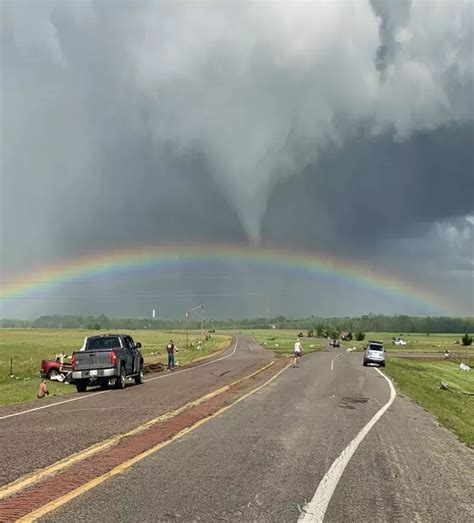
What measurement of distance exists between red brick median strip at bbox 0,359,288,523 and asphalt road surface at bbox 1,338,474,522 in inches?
14.2

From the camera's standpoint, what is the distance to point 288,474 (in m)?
8.01

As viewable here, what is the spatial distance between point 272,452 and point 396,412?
7841mm

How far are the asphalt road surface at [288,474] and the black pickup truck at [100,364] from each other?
7951 mm

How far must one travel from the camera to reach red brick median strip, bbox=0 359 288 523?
248 inches

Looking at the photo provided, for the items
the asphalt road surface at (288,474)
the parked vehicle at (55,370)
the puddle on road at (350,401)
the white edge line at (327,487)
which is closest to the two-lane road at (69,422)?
the asphalt road surface at (288,474)

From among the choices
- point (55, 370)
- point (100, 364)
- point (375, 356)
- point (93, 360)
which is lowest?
point (55, 370)

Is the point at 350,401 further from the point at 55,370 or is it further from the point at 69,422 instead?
the point at 55,370

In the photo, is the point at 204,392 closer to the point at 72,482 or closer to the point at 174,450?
the point at 174,450

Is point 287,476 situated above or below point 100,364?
below

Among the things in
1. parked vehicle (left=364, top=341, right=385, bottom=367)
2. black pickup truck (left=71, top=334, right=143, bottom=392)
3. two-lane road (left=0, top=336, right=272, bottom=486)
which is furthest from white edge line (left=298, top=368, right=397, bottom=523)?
parked vehicle (left=364, top=341, right=385, bottom=367)

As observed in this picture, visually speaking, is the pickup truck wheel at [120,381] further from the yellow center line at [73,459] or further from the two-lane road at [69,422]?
the yellow center line at [73,459]

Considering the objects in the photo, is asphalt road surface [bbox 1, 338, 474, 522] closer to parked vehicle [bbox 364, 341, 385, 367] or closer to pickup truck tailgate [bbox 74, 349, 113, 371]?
pickup truck tailgate [bbox 74, 349, 113, 371]

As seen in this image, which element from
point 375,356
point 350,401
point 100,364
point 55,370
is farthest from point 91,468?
point 375,356

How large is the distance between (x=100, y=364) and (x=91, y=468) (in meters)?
15.0
